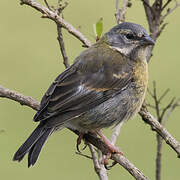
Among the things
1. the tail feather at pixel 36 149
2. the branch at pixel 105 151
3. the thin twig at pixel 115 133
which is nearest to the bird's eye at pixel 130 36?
the thin twig at pixel 115 133

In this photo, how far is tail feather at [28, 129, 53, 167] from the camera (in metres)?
4.59

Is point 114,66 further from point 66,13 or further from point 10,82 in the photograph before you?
point 66,13

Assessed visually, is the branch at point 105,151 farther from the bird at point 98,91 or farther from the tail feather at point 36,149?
the tail feather at point 36,149

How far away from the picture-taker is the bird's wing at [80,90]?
478 centimetres

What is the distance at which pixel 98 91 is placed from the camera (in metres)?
5.06

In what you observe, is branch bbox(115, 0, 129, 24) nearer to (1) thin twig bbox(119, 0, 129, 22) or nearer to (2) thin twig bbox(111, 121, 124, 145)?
(1) thin twig bbox(119, 0, 129, 22)

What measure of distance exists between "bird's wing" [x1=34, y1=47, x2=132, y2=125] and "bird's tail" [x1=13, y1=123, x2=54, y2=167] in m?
0.11

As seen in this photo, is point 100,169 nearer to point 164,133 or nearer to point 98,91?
point 164,133

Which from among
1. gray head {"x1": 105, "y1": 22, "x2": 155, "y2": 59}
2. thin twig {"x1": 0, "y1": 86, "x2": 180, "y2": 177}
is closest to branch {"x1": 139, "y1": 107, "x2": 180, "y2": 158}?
thin twig {"x1": 0, "y1": 86, "x2": 180, "y2": 177}

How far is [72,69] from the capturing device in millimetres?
5121

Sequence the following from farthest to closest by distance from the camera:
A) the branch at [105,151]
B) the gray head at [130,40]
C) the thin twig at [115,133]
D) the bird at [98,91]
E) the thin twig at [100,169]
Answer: the gray head at [130,40]
the thin twig at [115,133]
the bird at [98,91]
the thin twig at [100,169]
the branch at [105,151]

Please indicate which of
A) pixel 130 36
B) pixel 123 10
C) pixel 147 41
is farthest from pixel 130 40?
pixel 123 10

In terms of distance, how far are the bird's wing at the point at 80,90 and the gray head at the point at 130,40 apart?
0.23 meters

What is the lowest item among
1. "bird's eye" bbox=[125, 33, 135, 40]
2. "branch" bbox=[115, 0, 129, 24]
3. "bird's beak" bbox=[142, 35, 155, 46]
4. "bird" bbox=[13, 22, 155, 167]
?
"bird" bbox=[13, 22, 155, 167]
